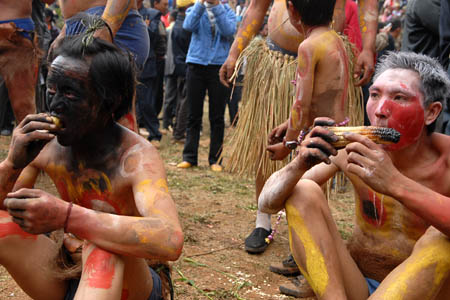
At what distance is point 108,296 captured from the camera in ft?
6.08

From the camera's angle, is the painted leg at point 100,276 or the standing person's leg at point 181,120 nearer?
the painted leg at point 100,276

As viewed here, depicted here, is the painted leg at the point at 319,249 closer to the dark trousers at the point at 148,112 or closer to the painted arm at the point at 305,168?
the painted arm at the point at 305,168

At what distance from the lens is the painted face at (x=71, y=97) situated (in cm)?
205

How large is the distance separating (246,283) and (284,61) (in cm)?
158

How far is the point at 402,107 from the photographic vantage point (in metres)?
2.27

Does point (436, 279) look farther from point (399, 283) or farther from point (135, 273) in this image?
point (135, 273)

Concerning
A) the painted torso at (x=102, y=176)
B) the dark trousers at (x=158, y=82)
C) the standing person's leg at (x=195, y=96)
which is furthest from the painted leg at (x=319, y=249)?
the dark trousers at (x=158, y=82)

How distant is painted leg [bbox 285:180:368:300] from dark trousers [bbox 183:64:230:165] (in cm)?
375

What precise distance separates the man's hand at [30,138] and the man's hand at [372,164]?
3.88 feet

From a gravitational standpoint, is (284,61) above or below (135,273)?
above

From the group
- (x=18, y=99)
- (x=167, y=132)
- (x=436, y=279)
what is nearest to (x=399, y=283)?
(x=436, y=279)

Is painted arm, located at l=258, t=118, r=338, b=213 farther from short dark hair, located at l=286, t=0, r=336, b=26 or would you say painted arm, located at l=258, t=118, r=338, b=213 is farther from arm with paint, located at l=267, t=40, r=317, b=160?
short dark hair, located at l=286, t=0, r=336, b=26

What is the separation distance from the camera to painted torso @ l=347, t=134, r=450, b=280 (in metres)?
2.30

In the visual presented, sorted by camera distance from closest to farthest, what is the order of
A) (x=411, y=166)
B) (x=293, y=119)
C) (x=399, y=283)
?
(x=399, y=283)
(x=411, y=166)
(x=293, y=119)
